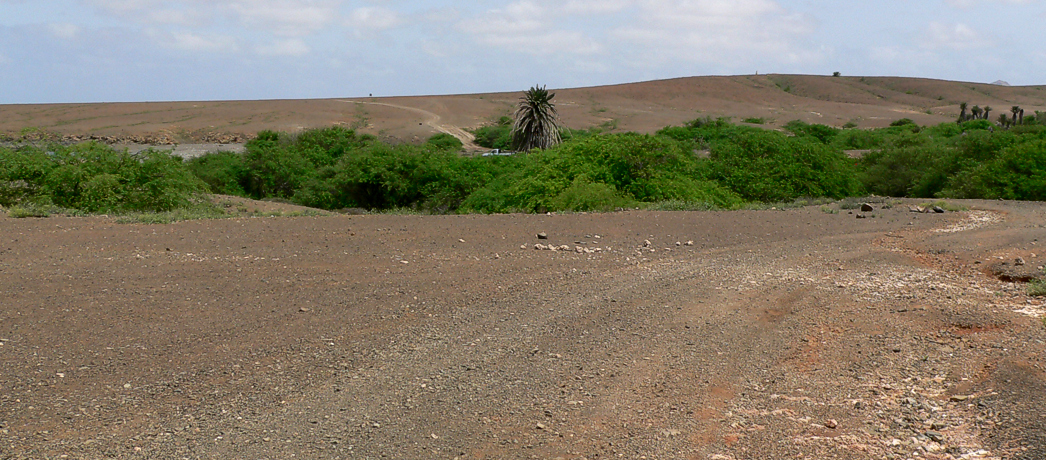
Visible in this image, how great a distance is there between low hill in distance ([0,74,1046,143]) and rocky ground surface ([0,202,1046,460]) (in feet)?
218

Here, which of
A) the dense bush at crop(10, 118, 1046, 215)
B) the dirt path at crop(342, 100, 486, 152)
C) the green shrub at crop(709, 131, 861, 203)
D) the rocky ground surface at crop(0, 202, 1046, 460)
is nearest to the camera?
the rocky ground surface at crop(0, 202, 1046, 460)

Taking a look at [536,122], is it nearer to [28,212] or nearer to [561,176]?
[561,176]

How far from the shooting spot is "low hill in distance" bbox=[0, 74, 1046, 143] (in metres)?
88.1

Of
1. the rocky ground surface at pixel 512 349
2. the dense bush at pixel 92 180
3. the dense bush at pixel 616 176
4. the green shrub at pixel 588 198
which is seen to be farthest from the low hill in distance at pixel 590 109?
the rocky ground surface at pixel 512 349

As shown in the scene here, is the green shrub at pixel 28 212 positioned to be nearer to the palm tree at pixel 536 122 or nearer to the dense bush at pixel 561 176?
the dense bush at pixel 561 176

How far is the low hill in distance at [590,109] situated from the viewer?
88.1 m

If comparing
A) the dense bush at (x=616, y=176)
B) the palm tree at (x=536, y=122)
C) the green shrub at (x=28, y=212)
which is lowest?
the green shrub at (x=28, y=212)

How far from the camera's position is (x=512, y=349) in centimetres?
598

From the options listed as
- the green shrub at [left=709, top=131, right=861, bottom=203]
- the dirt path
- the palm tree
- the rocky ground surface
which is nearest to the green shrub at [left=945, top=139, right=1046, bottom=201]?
the green shrub at [left=709, top=131, right=861, bottom=203]

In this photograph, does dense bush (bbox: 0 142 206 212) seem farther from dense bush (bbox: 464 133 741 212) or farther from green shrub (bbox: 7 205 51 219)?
dense bush (bbox: 464 133 741 212)

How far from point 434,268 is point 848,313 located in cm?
413

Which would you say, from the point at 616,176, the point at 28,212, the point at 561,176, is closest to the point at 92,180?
the point at 28,212

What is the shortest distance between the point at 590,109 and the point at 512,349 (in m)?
99.7

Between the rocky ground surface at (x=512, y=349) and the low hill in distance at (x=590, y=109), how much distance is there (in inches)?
2612
